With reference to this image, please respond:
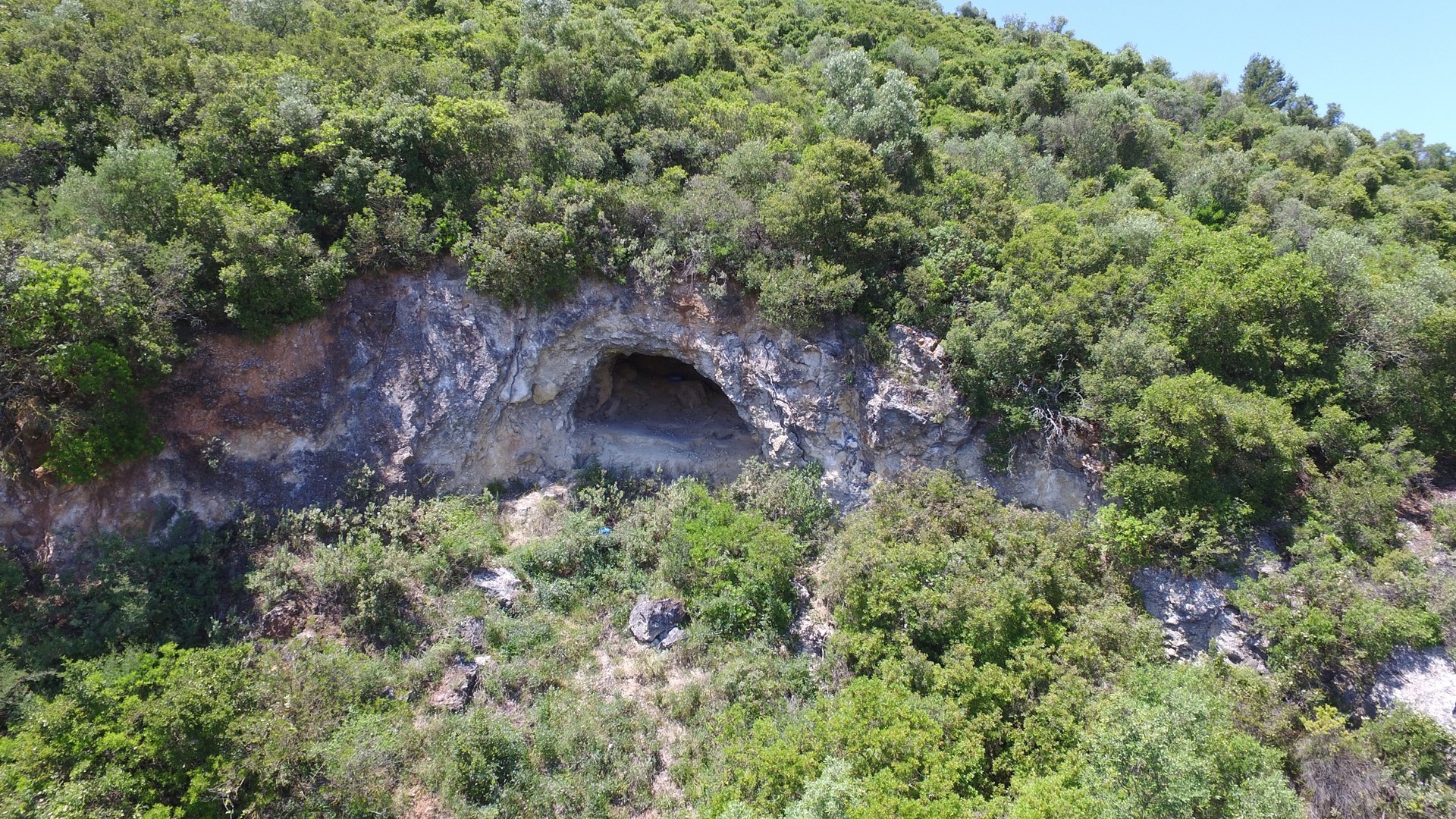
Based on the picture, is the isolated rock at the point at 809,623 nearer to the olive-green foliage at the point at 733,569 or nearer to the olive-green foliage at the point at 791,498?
the olive-green foliage at the point at 733,569

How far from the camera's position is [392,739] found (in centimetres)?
1364

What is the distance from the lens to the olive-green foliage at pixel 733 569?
16.4 metres

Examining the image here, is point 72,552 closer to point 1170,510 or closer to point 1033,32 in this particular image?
point 1170,510

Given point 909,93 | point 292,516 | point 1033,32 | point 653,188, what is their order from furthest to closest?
point 1033,32 → point 909,93 → point 653,188 → point 292,516

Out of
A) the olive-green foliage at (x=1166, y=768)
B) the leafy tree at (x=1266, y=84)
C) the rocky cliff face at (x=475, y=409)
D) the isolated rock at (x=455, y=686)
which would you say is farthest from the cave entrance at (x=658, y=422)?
the leafy tree at (x=1266, y=84)

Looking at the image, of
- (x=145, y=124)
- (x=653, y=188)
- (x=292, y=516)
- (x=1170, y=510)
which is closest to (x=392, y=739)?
(x=292, y=516)

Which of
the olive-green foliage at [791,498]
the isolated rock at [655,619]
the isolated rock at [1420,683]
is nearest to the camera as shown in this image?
the isolated rock at [1420,683]

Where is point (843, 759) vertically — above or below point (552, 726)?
above

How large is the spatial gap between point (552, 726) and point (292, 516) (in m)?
9.24

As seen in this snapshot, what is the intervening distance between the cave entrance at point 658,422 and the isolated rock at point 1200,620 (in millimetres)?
11476

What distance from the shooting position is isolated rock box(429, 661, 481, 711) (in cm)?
1495

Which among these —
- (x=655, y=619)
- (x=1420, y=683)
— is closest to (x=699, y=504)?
(x=655, y=619)

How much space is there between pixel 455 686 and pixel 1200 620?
671 inches

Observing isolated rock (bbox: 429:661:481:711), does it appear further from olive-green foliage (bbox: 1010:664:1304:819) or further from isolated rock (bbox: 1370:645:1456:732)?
isolated rock (bbox: 1370:645:1456:732)
